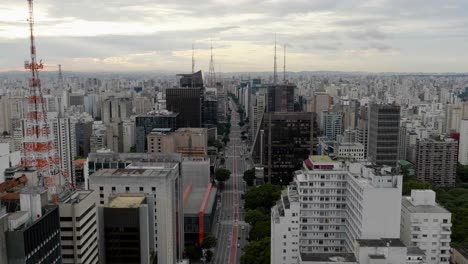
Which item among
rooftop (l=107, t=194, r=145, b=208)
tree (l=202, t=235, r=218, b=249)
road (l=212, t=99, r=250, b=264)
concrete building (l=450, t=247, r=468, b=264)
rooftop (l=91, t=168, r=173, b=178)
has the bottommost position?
road (l=212, t=99, r=250, b=264)

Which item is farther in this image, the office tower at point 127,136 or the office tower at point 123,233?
the office tower at point 127,136

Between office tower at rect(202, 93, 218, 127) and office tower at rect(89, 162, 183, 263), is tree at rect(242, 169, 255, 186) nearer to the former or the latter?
office tower at rect(89, 162, 183, 263)

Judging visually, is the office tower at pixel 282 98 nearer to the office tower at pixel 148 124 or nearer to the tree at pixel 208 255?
the office tower at pixel 148 124

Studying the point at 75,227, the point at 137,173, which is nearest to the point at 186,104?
the point at 137,173

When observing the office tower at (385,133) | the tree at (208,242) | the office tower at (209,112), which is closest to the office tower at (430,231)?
the tree at (208,242)

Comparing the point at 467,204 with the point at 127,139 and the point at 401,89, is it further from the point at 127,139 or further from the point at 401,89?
the point at 401,89

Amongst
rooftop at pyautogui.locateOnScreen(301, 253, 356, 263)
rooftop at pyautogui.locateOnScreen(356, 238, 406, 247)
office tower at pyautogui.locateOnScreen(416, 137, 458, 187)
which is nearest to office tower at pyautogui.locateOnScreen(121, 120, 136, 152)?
office tower at pyautogui.locateOnScreen(416, 137, 458, 187)

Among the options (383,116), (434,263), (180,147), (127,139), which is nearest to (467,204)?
(383,116)
